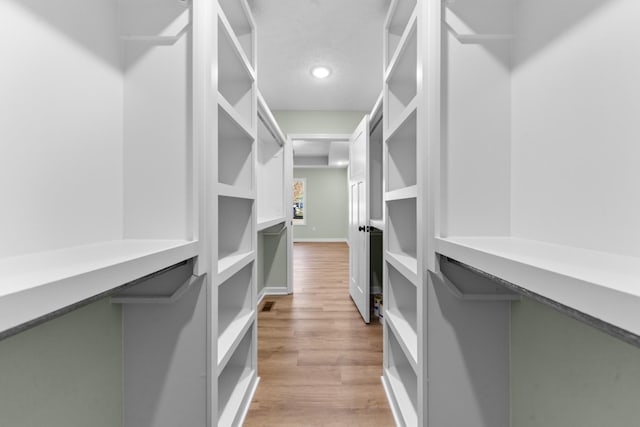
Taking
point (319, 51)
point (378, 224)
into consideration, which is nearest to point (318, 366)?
point (378, 224)

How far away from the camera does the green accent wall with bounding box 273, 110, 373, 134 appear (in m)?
3.49

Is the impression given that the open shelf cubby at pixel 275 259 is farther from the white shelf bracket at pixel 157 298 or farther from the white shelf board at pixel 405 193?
the white shelf bracket at pixel 157 298

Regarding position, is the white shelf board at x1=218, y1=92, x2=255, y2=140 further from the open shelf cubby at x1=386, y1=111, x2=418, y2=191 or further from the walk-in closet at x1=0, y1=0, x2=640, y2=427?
the open shelf cubby at x1=386, y1=111, x2=418, y2=191

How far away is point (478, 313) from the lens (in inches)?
41.1

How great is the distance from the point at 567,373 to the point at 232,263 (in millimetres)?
1265

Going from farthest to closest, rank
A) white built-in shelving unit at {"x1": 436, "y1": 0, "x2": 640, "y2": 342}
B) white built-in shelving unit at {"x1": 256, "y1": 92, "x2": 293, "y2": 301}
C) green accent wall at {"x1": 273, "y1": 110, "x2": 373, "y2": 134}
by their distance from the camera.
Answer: green accent wall at {"x1": 273, "y1": 110, "x2": 373, "y2": 134}, white built-in shelving unit at {"x1": 256, "y1": 92, "x2": 293, "y2": 301}, white built-in shelving unit at {"x1": 436, "y1": 0, "x2": 640, "y2": 342}

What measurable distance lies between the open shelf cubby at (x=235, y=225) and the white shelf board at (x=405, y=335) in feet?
2.95

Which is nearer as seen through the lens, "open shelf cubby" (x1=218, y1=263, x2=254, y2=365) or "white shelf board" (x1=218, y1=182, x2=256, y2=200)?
"white shelf board" (x1=218, y1=182, x2=256, y2=200)

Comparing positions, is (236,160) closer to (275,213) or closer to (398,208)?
(398,208)

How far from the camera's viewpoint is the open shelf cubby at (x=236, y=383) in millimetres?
1285

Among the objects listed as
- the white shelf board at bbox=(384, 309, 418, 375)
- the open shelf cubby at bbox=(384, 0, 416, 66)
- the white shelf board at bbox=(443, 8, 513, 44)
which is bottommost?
the white shelf board at bbox=(384, 309, 418, 375)

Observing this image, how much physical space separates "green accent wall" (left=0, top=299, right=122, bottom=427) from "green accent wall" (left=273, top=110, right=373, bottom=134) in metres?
2.88

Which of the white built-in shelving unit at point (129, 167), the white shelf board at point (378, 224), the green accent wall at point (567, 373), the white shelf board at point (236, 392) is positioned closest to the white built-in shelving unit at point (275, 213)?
the white shelf board at point (378, 224)

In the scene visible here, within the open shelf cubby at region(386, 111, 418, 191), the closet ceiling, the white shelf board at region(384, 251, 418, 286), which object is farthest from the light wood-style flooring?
the closet ceiling
